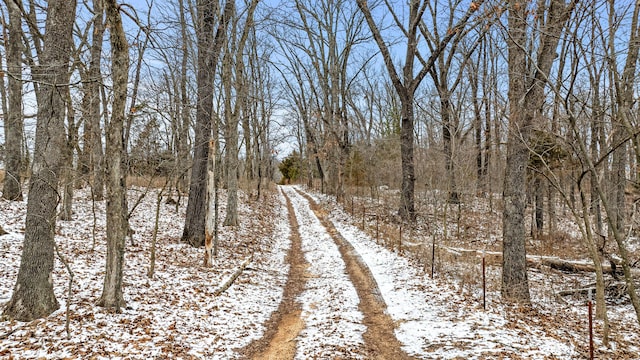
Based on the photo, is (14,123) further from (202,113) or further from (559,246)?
(559,246)

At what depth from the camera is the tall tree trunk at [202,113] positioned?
1198cm

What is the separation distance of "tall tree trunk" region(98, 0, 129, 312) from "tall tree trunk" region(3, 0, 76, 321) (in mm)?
690

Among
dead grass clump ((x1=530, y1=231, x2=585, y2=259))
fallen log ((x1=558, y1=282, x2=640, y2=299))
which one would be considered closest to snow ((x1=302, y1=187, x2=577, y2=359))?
fallen log ((x1=558, y1=282, x2=640, y2=299))

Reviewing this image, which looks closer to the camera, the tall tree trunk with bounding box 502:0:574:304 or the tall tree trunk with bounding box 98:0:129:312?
the tall tree trunk with bounding box 98:0:129:312

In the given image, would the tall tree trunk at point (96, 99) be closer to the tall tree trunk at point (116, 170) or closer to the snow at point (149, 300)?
the snow at point (149, 300)

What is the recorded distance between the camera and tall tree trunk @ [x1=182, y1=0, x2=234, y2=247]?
1198cm

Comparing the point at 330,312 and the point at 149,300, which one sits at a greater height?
the point at 149,300

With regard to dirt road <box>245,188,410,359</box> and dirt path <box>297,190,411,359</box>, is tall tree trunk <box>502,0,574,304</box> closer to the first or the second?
dirt path <box>297,190,411,359</box>

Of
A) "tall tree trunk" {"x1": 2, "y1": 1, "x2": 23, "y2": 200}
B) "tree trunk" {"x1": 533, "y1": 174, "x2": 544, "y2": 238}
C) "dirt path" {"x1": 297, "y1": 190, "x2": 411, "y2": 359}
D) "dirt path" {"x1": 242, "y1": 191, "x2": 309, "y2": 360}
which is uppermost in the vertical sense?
"tall tree trunk" {"x1": 2, "y1": 1, "x2": 23, "y2": 200}

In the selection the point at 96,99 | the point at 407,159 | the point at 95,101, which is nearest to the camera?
the point at 96,99

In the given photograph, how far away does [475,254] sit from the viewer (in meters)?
12.3

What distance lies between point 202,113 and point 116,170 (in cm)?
625

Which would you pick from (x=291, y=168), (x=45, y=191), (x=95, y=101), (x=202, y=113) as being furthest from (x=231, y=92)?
(x=291, y=168)

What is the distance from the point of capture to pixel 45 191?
5.68m
